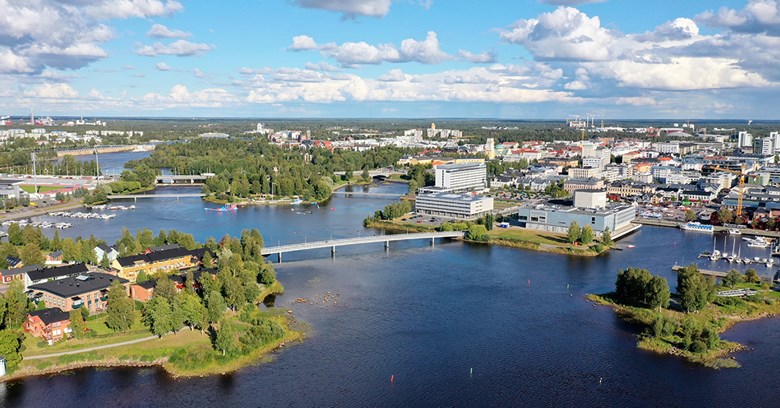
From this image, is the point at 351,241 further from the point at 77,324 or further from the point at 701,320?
the point at 701,320

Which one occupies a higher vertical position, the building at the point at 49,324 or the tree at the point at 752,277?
the tree at the point at 752,277

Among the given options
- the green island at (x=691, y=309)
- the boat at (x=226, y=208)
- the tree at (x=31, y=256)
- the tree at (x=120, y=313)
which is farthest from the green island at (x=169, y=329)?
the boat at (x=226, y=208)

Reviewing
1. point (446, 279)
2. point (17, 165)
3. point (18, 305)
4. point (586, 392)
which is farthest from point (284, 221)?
point (17, 165)

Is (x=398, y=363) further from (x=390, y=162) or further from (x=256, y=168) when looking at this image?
(x=390, y=162)

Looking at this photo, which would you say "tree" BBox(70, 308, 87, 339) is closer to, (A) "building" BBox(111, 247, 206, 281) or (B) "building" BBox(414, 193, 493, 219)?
(A) "building" BBox(111, 247, 206, 281)

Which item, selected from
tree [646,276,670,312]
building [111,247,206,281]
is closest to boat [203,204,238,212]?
building [111,247,206,281]

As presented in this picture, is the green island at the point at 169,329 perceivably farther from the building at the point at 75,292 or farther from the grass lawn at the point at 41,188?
the grass lawn at the point at 41,188
